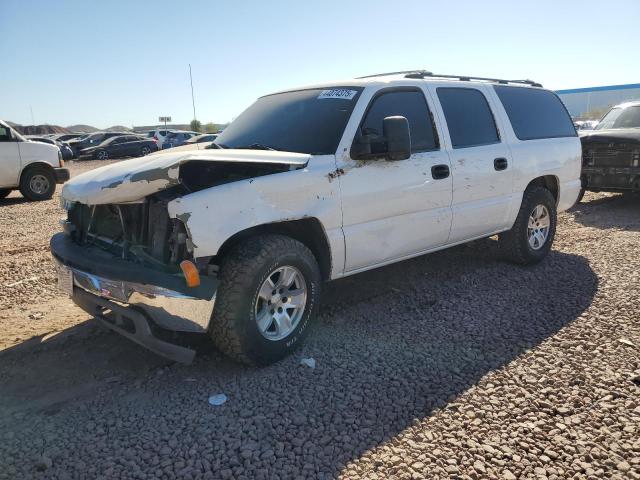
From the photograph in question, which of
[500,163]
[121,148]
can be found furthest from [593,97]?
[500,163]

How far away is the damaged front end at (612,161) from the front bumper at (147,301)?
850 centimetres

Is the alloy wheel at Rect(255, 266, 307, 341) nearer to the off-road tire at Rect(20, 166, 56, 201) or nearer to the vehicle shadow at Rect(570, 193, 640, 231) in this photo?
the vehicle shadow at Rect(570, 193, 640, 231)

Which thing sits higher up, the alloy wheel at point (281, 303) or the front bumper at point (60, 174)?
the front bumper at point (60, 174)

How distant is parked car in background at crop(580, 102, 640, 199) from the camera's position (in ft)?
28.9

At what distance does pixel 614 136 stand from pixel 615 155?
352mm

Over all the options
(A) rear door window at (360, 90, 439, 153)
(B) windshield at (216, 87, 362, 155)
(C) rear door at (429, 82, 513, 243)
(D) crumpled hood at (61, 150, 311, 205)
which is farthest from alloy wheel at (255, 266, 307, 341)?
(C) rear door at (429, 82, 513, 243)

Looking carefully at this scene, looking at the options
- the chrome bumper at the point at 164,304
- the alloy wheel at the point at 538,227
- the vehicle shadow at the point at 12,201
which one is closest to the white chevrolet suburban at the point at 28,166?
the vehicle shadow at the point at 12,201

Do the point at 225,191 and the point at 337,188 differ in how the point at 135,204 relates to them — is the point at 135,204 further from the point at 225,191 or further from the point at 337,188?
the point at 337,188

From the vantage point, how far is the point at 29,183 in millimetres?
11398

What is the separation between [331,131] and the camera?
3.88 meters

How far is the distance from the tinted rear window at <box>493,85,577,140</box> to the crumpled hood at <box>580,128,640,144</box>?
3476mm

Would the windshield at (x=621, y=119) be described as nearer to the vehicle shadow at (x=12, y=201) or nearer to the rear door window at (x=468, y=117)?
the rear door window at (x=468, y=117)

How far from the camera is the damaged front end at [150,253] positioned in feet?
9.89

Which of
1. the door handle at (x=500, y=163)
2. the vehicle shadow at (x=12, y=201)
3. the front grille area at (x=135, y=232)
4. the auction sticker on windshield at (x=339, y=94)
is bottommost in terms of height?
the vehicle shadow at (x=12, y=201)
